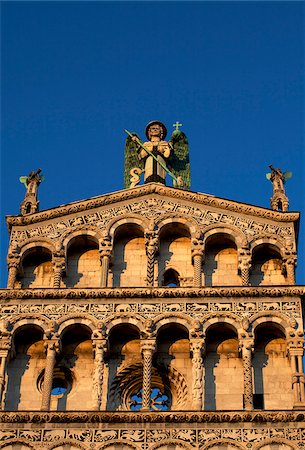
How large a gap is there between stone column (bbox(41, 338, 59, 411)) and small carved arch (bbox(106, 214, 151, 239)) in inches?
113

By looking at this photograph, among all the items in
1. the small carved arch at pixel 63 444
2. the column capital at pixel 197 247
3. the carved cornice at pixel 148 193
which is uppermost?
the carved cornice at pixel 148 193

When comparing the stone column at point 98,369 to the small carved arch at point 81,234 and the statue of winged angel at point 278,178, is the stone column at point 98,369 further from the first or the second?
the statue of winged angel at point 278,178

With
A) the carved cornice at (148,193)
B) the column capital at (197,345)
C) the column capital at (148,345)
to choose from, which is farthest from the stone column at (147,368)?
the carved cornice at (148,193)

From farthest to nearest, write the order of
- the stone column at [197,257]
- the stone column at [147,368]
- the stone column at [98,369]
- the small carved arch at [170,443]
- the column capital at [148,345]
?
1. the stone column at [197,257]
2. the column capital at [148,345]
3. the stone column at [98,369]
4. the stone column at [147,368]
5. the small carved arch at [170,443]

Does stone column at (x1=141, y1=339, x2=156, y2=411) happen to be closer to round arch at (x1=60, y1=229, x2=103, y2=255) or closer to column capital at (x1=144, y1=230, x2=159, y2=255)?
column capital at (x1=144, y1=230, x2=159, y2=255)

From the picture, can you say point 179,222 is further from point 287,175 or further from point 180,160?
point 180,160

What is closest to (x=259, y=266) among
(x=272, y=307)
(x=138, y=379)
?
(x=272, y=307)

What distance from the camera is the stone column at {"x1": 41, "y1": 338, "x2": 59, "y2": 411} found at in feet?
80.1

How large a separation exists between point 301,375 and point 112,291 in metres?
3.67

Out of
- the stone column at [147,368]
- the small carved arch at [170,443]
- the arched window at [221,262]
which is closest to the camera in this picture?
the small carved arch at [170,443]

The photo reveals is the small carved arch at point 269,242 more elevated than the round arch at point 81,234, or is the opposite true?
the round arch at point 81,234

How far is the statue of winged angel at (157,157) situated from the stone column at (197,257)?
9.09 ft

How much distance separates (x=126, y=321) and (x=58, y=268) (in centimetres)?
196

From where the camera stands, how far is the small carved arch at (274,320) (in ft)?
82.5
